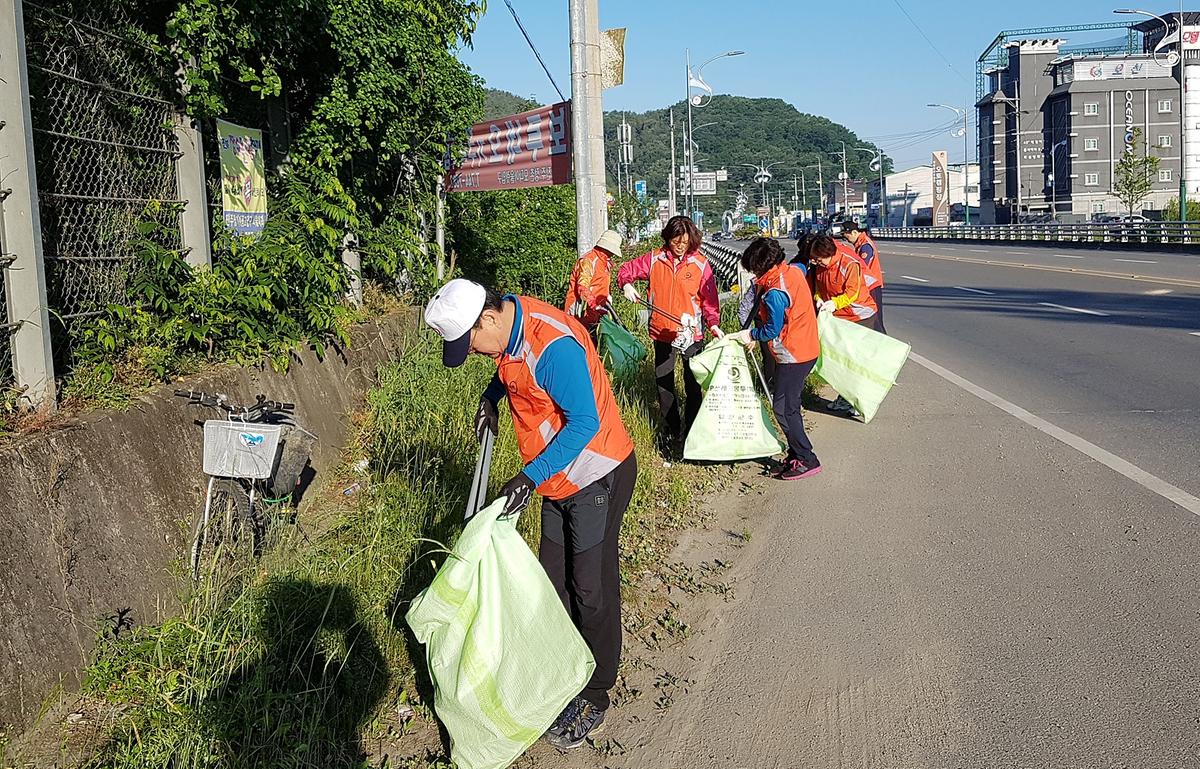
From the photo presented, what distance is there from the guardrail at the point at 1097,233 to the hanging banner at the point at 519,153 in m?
30.5

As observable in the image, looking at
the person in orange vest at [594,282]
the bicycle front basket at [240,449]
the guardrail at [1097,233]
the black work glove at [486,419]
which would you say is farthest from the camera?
the guardrail at [1097,233]

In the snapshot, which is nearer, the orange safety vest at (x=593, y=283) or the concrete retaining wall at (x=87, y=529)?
the concrete retaining wall at (x=87, y=529)

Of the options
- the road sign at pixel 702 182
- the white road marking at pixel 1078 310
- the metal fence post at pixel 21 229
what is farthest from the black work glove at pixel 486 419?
the road sign at pixel 702 182

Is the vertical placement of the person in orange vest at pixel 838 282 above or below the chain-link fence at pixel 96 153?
below

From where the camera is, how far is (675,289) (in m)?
8.27

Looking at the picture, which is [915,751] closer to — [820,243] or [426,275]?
[820,243]

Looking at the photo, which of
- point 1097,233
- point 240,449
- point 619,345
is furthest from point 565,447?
point 1097,233

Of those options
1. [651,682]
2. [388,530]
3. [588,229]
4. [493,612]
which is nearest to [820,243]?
[588,229]

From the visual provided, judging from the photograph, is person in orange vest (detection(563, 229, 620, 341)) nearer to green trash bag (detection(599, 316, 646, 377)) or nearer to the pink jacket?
the pink jacket

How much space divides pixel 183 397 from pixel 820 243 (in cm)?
544

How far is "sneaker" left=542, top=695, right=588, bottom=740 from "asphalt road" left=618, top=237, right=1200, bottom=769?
0.24 m

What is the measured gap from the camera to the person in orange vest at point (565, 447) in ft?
12.9

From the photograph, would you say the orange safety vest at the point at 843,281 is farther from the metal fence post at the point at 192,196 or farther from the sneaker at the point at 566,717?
the sneaker at the point at 566,717

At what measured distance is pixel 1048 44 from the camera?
101250 millimetres
